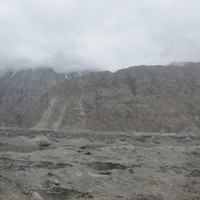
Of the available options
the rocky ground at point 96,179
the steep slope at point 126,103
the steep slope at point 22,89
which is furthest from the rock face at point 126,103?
the rocky ground at point 96,179

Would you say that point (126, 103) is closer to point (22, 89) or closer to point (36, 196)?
point (36, 196)

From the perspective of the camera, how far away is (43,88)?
430ft

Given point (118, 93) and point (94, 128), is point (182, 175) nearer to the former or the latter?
point (94, 128)

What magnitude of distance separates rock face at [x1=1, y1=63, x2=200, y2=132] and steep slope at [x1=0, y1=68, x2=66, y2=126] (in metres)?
32.8

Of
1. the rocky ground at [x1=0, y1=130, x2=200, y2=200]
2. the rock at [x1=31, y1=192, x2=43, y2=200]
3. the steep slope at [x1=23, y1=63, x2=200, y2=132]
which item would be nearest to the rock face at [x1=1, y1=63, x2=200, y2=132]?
the steep slope at [x1=23, y1=63, x2=200, y2=132]

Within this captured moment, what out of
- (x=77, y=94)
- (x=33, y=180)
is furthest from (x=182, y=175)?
(x=77, y=94)

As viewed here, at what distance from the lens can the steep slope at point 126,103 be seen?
224 ft

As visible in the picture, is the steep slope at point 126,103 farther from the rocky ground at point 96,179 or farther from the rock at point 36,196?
the rock at point 36,196

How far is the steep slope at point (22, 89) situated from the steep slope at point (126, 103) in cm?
3272

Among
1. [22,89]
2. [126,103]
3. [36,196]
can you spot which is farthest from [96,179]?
[22,89]

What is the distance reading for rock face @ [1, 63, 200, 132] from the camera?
68.2 metres

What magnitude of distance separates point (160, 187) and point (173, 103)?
204 feet

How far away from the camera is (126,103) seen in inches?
2945

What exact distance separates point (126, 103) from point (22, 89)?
256 ft
